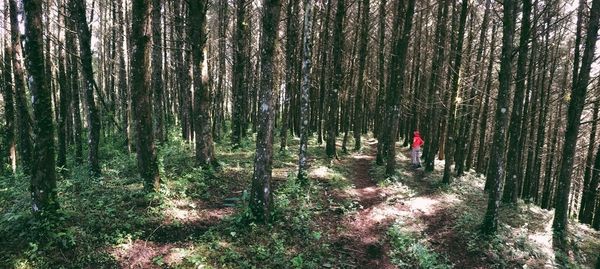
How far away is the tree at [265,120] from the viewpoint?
356 inches

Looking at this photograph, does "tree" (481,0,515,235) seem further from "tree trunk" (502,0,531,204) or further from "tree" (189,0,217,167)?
"tree" (189,0,217,167)

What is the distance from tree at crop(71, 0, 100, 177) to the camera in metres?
11.8

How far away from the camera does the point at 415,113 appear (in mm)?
23766

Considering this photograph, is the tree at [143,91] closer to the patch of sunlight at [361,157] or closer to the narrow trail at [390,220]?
the narrow trail at [390,220]

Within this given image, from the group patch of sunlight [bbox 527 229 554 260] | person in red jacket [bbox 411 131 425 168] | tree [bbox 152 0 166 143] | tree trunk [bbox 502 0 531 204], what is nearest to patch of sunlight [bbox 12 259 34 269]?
tree [bbox 152 0 166 143]

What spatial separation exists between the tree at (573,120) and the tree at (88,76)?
54.2ft

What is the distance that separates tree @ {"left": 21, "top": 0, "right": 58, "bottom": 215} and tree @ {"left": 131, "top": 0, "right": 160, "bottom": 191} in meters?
2.40

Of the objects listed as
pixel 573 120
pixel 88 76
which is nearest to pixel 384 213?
pixel 573 120

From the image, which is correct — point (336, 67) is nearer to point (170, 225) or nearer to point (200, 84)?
point (200, 84)

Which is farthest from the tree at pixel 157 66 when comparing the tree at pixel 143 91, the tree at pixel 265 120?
the tree at pixel 265 120

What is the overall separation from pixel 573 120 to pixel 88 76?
55.4 ft

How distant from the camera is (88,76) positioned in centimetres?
1240

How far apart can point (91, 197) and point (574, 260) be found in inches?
586

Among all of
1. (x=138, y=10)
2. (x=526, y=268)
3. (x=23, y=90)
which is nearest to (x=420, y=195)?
(x=526, y=268)
